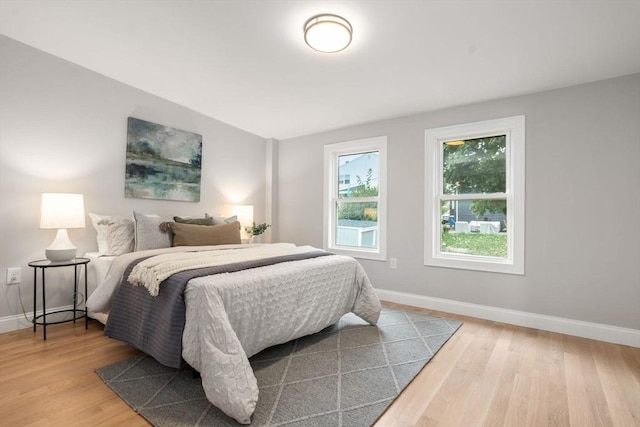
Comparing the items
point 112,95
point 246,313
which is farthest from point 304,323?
point 112,95

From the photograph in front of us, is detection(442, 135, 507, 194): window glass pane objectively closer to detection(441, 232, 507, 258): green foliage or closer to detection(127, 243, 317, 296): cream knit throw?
detection(441, 232, 507, 258): green foliage

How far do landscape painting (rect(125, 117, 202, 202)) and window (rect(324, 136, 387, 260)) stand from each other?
1720mm

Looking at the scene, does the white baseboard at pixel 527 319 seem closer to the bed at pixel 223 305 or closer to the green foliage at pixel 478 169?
the green foliage at pixel 478 169

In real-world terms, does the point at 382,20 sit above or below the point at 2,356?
above

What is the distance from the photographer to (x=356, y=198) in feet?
13.6

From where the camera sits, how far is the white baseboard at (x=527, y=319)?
8.32 feet

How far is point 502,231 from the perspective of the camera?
317 centimetres

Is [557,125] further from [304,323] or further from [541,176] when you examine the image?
[304,323]

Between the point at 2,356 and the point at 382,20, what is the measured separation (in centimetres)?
334

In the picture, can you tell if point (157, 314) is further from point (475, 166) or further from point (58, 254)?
point (475, 166)

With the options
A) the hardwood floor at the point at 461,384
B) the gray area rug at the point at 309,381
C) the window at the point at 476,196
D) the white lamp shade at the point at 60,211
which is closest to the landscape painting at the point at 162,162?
the white lamp shade at the point at 60,211

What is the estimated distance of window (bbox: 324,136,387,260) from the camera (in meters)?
3.86

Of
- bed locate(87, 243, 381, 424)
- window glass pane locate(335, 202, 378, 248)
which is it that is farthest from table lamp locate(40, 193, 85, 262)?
window glass pane locate(335, 202, 378, 248)

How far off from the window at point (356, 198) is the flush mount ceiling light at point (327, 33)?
5.88ft
